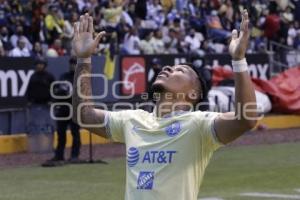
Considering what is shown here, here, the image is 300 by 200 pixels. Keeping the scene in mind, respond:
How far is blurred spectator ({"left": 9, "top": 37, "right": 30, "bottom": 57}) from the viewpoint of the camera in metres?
18.9

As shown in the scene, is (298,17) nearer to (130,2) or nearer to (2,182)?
(130,2)

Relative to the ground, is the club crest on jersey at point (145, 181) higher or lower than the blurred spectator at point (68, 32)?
lower

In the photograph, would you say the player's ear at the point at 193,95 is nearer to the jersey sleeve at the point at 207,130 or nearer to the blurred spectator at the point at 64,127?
the jersey sleeve at the point at 207,130

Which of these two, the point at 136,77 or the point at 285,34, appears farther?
the point at 285,34

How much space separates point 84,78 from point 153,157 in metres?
0.73

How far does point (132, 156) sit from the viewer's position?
15.7ft

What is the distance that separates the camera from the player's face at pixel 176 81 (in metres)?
4.71

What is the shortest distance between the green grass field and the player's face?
21.8ft

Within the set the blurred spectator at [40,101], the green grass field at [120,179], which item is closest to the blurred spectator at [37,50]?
the blurred spectator at [40,101]

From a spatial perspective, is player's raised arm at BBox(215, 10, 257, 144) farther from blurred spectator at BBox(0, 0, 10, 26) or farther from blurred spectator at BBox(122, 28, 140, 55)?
blurred spectator at BBox(122, 28, 140, 55)

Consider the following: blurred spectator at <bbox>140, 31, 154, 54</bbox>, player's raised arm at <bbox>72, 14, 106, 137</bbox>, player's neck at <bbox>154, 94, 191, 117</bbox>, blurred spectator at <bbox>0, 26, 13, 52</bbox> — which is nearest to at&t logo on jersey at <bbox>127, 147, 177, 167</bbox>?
player's neck at <bbox>154, 94, 191, 117</bbox>

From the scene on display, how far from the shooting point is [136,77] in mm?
20188

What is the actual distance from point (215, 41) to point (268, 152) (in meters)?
9.78

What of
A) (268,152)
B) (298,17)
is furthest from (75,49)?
(298,17)
